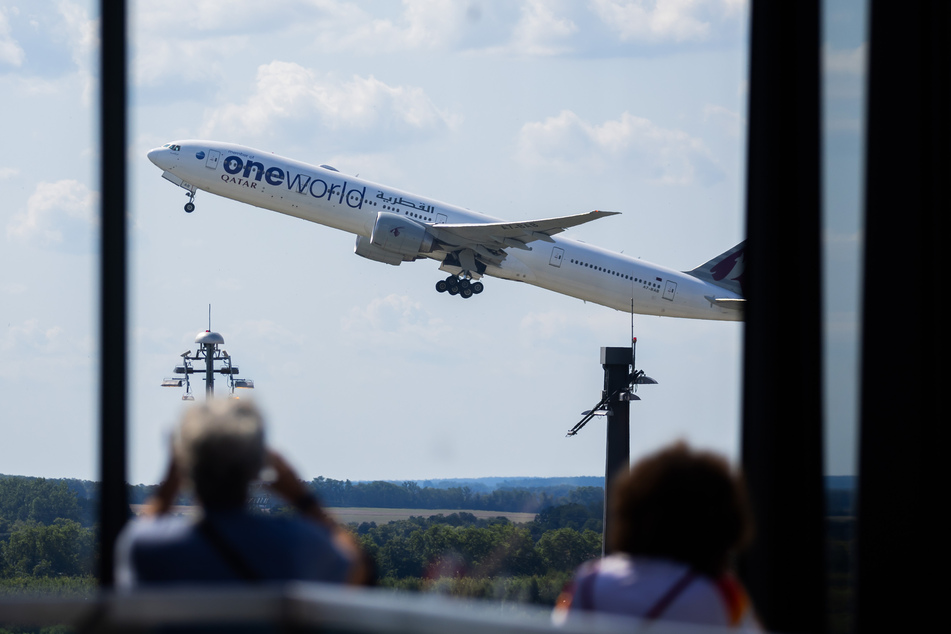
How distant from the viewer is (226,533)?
80.4 inches

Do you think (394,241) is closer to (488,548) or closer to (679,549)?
(679,549)

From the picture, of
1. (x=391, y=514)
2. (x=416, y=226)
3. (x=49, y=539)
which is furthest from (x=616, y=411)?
(x=391, y=514)

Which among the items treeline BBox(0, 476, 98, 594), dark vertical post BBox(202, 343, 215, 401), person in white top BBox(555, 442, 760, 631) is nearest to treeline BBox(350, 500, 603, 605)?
treeline BBox(0, 476, 98, 594)

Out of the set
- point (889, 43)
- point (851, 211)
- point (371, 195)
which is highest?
point (371, 195)

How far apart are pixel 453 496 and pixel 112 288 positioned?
73043 millimetres

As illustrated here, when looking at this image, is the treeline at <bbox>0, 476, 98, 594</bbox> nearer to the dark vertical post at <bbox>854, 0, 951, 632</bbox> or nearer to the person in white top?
the dark vertical post at <bbox>854, 0, 951, 632</bbox>

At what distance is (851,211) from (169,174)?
2313 cm

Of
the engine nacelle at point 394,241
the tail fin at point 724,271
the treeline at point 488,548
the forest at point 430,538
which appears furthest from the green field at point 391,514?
the engine nacelle at point 394,241

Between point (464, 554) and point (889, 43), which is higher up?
point (889, 43)

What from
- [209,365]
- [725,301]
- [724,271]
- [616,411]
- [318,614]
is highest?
[724,271]

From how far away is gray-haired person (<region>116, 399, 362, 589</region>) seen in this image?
6.62ft

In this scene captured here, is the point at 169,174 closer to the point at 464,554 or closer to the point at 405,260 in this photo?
the point at 405,260

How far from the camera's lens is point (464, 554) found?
227 feet

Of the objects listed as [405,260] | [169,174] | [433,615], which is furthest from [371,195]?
[433,615]
